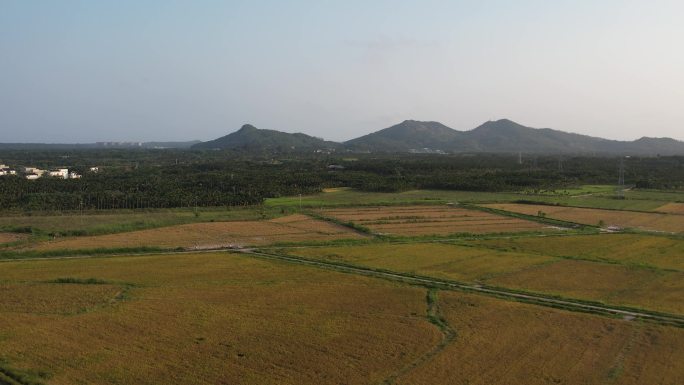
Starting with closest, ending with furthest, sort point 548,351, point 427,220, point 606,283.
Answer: point 548,351
point 606,283
point 427,220

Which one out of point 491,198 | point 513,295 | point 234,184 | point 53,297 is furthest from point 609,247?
point 234,184

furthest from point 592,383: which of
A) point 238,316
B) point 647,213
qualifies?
point 647,213

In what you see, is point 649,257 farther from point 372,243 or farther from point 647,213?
point 647,213

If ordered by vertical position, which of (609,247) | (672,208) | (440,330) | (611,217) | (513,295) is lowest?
(440,330)

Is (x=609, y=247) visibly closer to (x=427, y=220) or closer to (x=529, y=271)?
(x=529, y=271)

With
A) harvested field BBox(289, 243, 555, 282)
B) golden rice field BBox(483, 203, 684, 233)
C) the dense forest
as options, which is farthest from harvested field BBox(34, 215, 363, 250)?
golden rice field BBox(483, 203, 684, 233)

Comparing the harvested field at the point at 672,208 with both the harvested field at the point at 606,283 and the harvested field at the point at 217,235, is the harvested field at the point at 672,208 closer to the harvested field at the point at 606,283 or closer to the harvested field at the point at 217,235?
the harvested field at the point at 606,283

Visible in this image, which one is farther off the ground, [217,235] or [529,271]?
[529,271]

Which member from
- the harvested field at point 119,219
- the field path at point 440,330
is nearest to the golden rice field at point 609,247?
the field path at point 440,330
